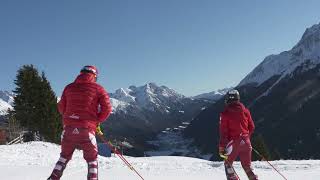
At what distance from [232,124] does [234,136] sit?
0.27 metres

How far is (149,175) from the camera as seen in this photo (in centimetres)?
1580

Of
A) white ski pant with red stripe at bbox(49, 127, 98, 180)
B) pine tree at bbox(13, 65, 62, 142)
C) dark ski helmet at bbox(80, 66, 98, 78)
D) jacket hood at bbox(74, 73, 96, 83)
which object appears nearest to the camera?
white ski pant with red stripe at bbox(49, 127, 98, 180)

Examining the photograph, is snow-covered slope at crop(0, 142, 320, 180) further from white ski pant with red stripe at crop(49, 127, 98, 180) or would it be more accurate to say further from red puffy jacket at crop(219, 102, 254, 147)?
white ski pant with red stripe at crop(49, 127, 98, 180)

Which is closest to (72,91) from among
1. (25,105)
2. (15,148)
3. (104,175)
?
(104,175)

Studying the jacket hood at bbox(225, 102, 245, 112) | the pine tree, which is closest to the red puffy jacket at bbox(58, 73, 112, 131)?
the jacket hood at bbox(225, 102, 245, 112)

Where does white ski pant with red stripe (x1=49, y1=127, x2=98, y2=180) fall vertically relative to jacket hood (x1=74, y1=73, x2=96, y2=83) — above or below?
below

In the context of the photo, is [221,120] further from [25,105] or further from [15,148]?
[25,105]

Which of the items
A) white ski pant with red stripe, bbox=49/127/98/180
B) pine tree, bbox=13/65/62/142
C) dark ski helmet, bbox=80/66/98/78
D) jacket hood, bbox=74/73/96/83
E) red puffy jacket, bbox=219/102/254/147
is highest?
pine tree, bbox=13/65/62/142

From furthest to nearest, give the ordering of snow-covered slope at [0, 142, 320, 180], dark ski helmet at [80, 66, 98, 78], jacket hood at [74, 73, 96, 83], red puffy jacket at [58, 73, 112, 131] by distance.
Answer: snow-covered slope at [0, 142, 320, 180], dark ski helmet at [80, 66, 98, 78], jacket hood at [74, 73, 96, 83], red puffy jacket at [58, 73, 112, 131]

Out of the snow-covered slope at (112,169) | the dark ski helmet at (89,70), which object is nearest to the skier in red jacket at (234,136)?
the dark ski helmet at (89,70)

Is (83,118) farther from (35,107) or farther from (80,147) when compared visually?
(35,107)

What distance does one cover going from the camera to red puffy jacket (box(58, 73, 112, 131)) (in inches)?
350

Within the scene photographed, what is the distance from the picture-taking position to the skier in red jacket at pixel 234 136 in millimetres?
10430

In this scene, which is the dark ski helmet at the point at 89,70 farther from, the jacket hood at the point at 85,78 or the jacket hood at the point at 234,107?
the jacket hood at the point at 234,107
